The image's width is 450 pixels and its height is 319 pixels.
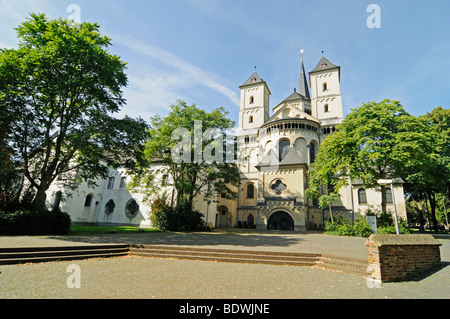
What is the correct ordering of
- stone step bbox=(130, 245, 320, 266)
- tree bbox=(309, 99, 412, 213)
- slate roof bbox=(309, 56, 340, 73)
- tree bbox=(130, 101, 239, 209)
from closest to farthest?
stone step bbox=(130, 245, 320, 266)
tree bbox=(309, 99, 412, 213)
tree bbox=(130, 101, 239, 209)
slate roof bbox=(309, 56, 340, 73)

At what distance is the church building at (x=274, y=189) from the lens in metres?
28.3

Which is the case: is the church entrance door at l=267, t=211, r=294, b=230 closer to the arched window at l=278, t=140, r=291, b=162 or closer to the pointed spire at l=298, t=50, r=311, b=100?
the arched window at l=278, t=140, r=291, b=162

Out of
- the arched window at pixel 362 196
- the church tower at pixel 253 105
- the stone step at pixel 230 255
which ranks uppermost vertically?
the church tower at pixel 253 105

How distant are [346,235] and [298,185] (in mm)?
9120

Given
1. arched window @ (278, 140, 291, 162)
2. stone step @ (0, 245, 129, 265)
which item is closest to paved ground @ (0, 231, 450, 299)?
stone step @ (0, 245, 129, 265)

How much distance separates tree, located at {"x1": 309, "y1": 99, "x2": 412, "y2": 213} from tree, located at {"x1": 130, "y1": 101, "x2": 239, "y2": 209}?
10.4 metres

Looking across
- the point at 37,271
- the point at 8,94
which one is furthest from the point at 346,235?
the point at 8,94

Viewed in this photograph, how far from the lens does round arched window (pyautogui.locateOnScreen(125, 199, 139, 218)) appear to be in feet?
94.8

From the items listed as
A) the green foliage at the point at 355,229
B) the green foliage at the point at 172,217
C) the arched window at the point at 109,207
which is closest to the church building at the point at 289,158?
the green foliage at the point at 355,229

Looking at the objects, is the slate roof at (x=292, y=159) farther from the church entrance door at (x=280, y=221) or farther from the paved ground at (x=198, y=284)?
the paved ground at (x=198, y=284)

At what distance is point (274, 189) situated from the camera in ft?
97.3

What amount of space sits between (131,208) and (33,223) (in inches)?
595

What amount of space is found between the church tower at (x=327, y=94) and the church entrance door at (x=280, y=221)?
65.5 feet
